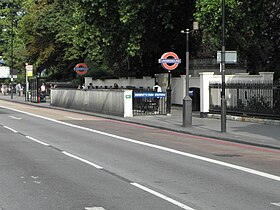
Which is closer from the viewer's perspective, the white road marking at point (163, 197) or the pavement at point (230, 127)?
the white road marking at point (163, 197)

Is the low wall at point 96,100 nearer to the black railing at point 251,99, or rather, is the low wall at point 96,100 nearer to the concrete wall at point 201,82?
the concrete wall at point 201,82

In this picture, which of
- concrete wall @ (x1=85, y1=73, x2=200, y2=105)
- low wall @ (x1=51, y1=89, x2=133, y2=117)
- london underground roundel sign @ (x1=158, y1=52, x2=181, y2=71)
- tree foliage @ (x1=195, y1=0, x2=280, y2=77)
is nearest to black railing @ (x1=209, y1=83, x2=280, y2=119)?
london underground roundel sign @ (x1=158, y1=52, x2=181, y2=71)

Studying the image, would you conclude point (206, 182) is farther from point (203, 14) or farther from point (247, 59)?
point (247, 59)

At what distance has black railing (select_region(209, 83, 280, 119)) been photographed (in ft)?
69.2

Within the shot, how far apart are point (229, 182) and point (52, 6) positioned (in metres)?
41.8

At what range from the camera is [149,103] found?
27.1m

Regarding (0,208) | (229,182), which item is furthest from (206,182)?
(0,208)

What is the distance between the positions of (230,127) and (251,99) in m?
2.82

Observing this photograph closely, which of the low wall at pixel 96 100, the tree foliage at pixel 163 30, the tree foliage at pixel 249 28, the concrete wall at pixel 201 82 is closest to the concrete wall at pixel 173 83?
the concrete wall at pixel 201 82

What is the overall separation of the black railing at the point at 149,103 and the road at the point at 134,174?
1005 centimetres

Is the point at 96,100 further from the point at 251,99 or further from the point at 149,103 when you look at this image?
the point at 251,99

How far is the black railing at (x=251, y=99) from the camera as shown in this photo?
830 inches

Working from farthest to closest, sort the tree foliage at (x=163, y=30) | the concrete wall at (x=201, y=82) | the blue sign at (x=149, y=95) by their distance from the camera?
the blue sign at (x=149, y=95) < the tree foliage at (x=163, y=30) < the concrete wall at (x=201, y=82)

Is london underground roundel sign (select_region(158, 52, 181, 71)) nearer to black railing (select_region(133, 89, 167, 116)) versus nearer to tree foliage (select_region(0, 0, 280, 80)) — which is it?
tree foliage (select_region(0, 0, 280, 80))
